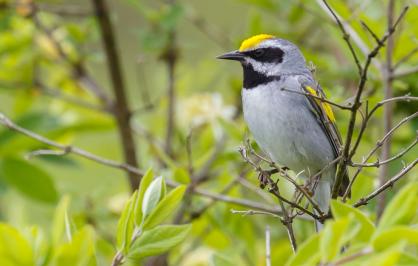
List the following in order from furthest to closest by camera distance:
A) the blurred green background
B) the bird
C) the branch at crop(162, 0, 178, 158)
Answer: the branch at crop(162, 0, 178, 158)
the blurred green background
the bird

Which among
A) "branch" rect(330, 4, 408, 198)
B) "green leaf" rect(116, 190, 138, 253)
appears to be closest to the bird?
"branch" rect(330, 4, 408, 198)

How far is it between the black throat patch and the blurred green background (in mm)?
201

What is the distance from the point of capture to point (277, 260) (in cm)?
321

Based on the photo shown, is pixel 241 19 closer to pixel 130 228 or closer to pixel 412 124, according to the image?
pixel 412 124

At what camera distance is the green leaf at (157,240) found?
71.4 inches

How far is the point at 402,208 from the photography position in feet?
5.00

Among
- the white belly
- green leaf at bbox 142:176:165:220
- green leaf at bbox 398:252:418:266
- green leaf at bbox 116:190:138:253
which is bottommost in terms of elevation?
the white belly

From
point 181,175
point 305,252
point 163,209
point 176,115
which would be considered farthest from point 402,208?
point 176,115

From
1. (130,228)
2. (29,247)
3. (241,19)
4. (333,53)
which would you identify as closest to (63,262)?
(29,247)

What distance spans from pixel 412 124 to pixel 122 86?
1339mm

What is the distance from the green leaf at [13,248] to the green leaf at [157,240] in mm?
253

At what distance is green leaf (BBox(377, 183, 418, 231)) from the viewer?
152 cm

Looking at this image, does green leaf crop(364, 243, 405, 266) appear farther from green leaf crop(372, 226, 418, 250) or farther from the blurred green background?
the blurred green background

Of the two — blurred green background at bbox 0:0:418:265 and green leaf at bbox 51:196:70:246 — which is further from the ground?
green leaf at bbox 51:196:70:246
